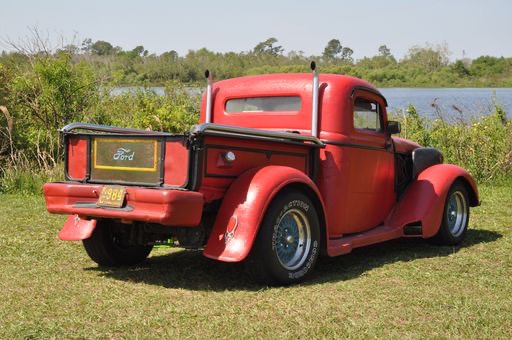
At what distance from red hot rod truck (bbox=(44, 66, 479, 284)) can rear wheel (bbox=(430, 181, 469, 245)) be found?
3 centimetres

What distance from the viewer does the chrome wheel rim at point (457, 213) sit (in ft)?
24.3

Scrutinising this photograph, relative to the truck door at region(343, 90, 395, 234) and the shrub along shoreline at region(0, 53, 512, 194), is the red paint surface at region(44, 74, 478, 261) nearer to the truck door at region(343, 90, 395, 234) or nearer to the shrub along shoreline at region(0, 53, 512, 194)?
the truck door at region(343, 90, 395, 234)

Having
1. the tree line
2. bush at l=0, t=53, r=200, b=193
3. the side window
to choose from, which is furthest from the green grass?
the tree line

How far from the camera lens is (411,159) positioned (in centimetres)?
747

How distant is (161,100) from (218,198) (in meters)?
12.6

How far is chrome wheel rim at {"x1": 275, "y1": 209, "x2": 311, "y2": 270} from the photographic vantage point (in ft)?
17.7

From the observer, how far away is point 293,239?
550cm

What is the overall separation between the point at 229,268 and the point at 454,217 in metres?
2.79

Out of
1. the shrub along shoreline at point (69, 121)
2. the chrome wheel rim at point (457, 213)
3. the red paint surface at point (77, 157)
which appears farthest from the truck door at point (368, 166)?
the shrub along shoreline at point (69, 121)

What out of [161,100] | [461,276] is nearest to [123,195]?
[461,276]

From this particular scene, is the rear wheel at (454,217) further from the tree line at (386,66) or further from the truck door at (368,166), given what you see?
the tree line at (386,66)

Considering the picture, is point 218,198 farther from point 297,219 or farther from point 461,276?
point 461,276

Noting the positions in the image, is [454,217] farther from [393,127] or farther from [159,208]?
[159,208]

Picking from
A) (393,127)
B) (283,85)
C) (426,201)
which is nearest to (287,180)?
(283,85)
